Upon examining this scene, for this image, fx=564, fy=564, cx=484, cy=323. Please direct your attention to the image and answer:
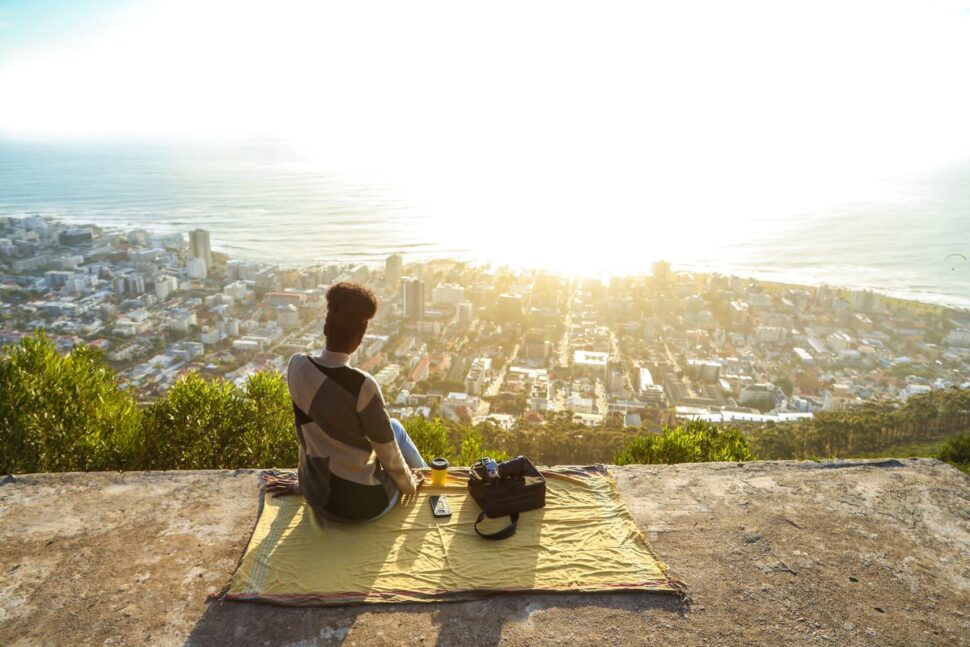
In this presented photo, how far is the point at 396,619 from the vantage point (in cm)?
212

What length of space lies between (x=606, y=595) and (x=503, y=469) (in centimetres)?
72

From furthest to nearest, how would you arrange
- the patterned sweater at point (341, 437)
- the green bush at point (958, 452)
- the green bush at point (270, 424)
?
the green bush at point (958, 452) < the green bush at point (270, 424) < the patterned sweater at point (341, 437)

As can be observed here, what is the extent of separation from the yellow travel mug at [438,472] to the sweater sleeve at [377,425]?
14.1 inches

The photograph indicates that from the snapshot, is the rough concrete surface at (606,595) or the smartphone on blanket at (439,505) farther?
the smartphone on blanket at (439,505)

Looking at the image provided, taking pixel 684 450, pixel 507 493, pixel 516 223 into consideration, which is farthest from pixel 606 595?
pixel 516 223

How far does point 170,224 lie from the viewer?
1172 inches

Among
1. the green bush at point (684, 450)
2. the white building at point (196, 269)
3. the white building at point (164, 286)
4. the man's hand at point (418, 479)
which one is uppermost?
the man's hand at point (418, 479)

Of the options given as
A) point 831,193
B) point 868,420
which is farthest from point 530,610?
point 831,193

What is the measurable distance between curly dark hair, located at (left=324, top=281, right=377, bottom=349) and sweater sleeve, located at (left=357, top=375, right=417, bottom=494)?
0.20m

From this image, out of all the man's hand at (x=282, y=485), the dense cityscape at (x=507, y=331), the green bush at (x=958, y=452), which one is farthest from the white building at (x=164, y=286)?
the green bush at (x=958, y=452)

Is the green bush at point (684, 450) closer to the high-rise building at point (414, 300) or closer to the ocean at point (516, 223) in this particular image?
the high-rise building at point (414, 300)

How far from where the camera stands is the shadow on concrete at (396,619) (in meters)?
2.02

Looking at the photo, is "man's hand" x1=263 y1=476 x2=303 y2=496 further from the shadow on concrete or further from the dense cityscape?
the dense cityscape

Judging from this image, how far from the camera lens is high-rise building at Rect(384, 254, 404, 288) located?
21641mm
